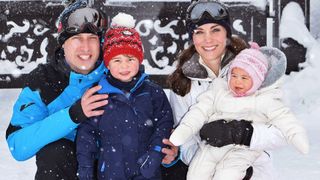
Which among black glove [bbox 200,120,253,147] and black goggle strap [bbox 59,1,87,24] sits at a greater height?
black goggle strap [bbox 59,1,87,24]

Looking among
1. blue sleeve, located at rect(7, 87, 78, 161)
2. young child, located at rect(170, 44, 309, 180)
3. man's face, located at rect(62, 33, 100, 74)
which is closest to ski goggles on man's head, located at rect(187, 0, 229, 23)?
young child, located at rect(170, 44, 309, 180)

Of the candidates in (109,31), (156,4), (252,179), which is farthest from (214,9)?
(156,4)

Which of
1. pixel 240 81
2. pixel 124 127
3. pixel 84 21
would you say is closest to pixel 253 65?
pixel 240 81

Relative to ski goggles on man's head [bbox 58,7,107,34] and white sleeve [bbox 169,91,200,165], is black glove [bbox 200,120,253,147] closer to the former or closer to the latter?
white sleeve [bbox 169,91,200,165]

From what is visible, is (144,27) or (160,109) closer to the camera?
(160,109)

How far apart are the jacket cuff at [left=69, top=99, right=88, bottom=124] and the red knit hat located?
1.14 ft

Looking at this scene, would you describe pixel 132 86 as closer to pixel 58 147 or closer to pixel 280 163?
pixel 58 147

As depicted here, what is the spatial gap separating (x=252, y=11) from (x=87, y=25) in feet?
17.4

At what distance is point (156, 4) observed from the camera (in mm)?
8555

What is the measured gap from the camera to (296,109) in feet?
25.8

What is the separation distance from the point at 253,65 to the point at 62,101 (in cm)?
123

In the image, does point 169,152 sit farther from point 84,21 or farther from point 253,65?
point 84,21

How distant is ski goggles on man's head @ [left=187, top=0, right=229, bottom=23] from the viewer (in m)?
3.85

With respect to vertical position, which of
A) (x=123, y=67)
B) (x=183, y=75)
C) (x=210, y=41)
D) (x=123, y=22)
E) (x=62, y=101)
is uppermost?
(x=123, y=22)
